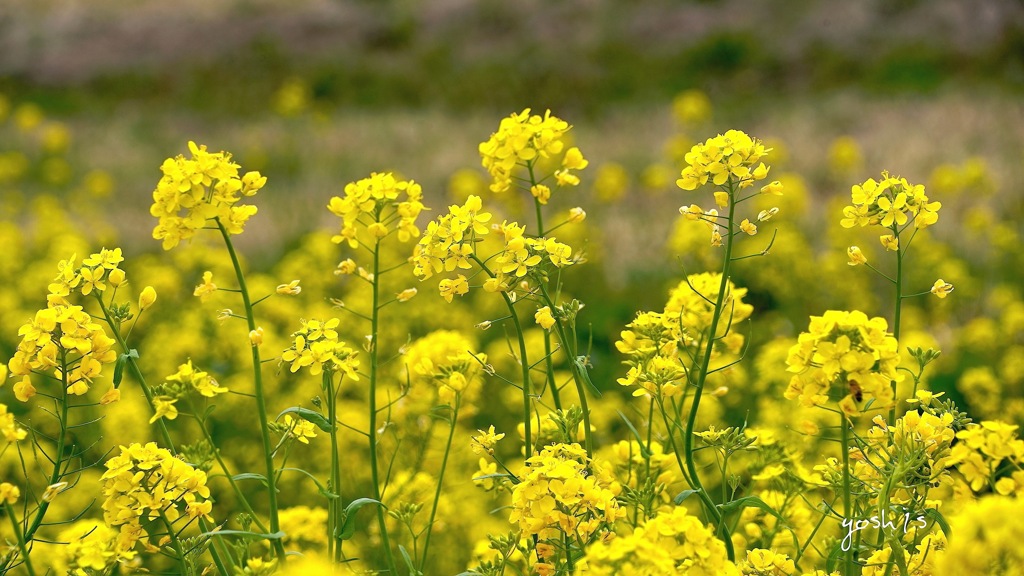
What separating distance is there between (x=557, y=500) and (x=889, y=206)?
104cm

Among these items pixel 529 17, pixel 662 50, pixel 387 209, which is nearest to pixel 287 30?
pixel 529 17

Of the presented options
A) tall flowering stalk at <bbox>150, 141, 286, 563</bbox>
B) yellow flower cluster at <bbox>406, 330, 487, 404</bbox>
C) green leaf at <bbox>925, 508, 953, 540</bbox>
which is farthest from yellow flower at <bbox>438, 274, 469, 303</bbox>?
green leaf at <bbox>925, 508, 953, 540</bbox>

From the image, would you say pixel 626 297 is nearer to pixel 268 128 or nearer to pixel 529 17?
pixel 268 128

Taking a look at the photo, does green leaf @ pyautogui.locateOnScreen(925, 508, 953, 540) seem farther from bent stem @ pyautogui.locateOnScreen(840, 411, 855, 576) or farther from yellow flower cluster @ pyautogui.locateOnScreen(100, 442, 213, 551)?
yellow flower cluster @ pyautogui.locateOnScreen(100, 442, 213, 551)

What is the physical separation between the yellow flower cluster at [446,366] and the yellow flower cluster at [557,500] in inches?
21.3

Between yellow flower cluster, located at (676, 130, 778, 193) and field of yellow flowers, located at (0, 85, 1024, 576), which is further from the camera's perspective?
yellow flower cluster, located at (676, 130, 778, 193)

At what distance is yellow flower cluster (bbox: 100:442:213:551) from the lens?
2070 millimetres

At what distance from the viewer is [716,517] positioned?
2.27 metres

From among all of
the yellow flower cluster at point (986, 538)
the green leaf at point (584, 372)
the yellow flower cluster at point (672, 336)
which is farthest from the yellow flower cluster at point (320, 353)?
the yellow flower cluster at point (986, 538)

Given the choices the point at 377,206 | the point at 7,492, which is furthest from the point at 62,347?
the point at 377,206

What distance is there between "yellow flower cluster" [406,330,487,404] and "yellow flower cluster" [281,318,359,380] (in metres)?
0.24

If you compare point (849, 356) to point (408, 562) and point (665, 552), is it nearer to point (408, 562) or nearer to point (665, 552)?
point (665, 552)

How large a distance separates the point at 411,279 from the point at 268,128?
12021mm

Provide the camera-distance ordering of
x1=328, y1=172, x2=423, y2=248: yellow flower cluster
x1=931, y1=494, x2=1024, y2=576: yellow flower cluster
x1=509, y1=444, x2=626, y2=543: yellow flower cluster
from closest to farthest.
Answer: x1=931, y1=494, x2=1024, y2=576: yellow flower cluster < x1=509, y1=444, x2=626, y2=543: yellow flower cluster < x1=328, y1=172, x2=423, y2=248: yellow flower cluster
